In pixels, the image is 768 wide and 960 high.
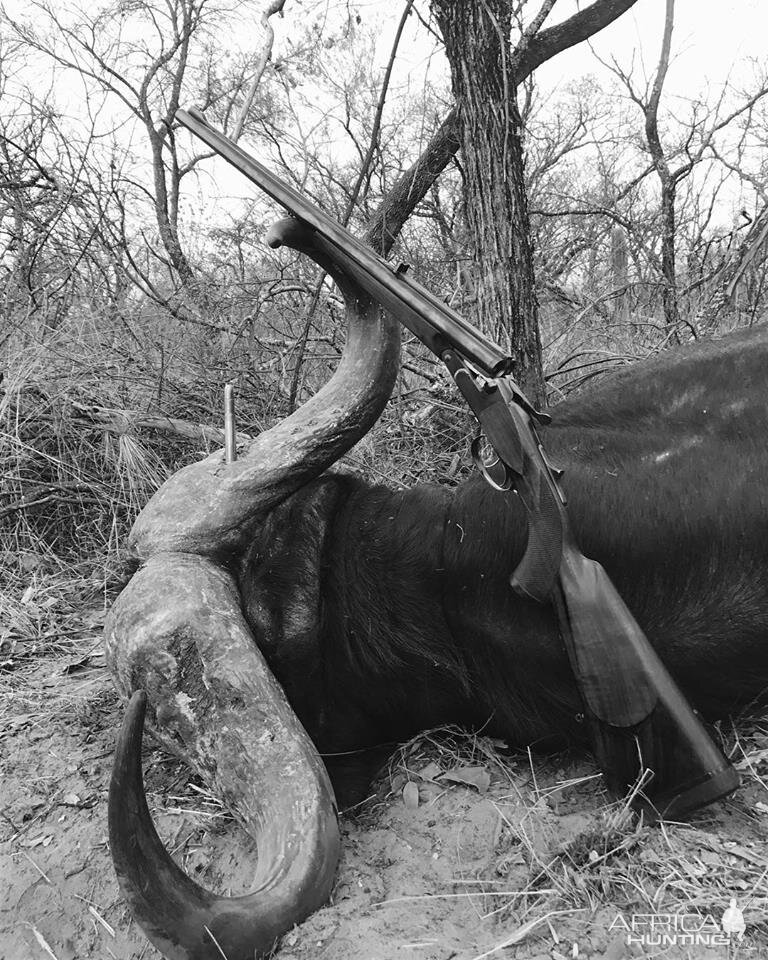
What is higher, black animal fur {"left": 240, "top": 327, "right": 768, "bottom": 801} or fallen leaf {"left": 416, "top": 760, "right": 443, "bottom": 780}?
black animal fur {"left": 240, "top": 327, "right": 768, "bottom": 801}

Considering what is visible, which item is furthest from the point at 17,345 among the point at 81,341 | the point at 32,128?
the point at 32,128

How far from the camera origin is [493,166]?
317 centimetres

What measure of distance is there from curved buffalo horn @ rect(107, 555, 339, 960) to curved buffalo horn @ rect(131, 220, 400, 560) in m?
0.10

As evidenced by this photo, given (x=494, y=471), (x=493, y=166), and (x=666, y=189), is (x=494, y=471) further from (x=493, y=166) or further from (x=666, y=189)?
(x=666, y=189)

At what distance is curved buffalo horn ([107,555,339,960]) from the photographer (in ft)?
4.34

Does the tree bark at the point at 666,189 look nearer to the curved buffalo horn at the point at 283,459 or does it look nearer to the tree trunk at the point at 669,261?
the tree trunk at the point at 669,261

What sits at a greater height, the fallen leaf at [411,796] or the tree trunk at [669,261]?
the tree trunk at [669,261]

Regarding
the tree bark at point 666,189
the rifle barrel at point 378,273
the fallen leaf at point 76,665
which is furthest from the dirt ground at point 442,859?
the tree bark at point 666,189

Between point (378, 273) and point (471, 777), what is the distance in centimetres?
153

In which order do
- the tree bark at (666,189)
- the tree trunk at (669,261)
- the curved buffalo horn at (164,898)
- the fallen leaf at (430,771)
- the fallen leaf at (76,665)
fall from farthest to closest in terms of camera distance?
the tree bark at (666,189) → the tree trunk at (669,261) → the fallen leaf at (76,665) → the fallen leaf at (430,771) → the curved buffalo horn at (164,898)

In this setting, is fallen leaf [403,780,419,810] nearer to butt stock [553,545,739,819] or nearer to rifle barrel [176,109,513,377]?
butt stock [553,545,739,819]

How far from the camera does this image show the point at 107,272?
5320 mm

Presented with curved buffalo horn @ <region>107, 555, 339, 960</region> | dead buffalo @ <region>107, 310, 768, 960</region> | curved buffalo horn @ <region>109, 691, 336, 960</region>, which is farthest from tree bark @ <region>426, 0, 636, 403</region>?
curved buffalo horn @ <region>109, 691, 336, 960</region>

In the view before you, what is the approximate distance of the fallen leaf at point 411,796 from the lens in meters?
2.10
